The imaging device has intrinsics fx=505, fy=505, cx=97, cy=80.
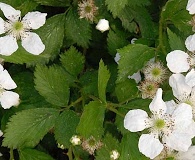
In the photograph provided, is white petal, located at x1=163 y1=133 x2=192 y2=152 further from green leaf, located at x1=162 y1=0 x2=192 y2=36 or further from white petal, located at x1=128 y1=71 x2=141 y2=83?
green leaf, located at x1=162 y1=0 x2=192 y2=36

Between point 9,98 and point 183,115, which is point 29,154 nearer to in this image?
point 9,98

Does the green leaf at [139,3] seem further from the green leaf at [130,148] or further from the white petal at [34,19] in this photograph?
the green leaf at [130,148]

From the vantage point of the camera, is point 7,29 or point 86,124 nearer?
point 86,124

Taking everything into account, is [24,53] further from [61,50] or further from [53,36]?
[61,50]

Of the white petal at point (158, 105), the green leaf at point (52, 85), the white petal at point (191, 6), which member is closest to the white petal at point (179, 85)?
the white petal at point (158, 105)

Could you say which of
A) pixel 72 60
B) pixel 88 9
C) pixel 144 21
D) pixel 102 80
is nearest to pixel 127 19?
pixel 144 21

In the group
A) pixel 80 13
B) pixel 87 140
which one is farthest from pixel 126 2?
pixel 87 140
